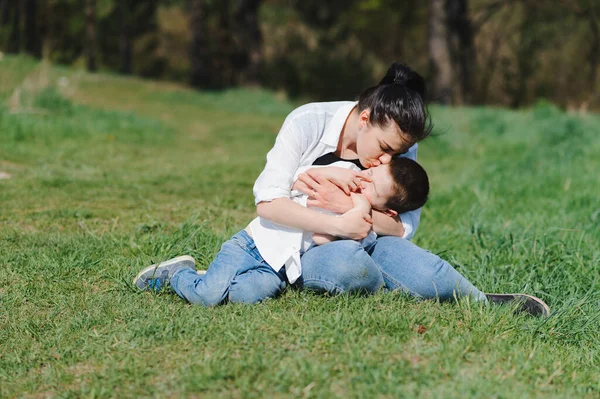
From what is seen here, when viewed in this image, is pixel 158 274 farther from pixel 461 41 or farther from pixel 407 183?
pixel 461 41

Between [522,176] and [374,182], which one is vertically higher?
[374,182]

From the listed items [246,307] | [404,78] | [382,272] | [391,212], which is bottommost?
[246,307]

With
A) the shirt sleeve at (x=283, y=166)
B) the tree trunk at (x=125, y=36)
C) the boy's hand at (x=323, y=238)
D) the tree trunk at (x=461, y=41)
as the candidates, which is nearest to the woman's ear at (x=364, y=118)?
the shirt sleeve at (x=283, y=166)

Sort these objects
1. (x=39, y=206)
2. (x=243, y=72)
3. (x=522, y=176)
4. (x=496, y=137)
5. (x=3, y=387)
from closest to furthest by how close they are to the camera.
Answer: (x=3, y=387) → (x=39, y=206) → (x=522, y=176) → (x=496, y=137) → (x=243, y=72)

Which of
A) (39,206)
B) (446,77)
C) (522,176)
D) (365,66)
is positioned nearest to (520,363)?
(39,206)

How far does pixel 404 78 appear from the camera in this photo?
3.28 meters

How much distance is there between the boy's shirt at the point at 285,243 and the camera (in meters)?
3.18

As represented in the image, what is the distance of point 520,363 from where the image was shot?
2588mm

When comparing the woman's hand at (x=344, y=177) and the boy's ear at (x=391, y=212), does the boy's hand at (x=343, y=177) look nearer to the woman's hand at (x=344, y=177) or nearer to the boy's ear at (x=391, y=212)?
the woman's hand at (x=344, y=177)

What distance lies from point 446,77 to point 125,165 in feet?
32.4

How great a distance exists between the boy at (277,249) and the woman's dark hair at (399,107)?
0.17 m

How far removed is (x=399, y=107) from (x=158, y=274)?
54.1 inches

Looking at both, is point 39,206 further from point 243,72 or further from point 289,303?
point 243,72

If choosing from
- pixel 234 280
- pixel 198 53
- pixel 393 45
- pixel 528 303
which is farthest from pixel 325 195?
pixel 393 45
